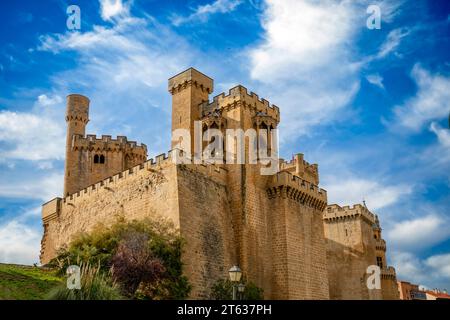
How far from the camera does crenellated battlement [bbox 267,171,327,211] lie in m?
37.4

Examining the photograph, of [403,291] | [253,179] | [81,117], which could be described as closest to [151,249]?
[253,179]

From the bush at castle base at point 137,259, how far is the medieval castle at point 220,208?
1621 millimetres

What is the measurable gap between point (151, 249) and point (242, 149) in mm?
11240

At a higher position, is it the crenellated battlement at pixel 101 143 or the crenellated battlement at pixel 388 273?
the crenellated battlement at pixel 101 143

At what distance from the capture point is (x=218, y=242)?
33.6 meters

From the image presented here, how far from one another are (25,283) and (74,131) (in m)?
29.2

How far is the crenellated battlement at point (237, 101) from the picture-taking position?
125 feet

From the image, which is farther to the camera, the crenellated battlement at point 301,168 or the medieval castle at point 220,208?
the crenellated battlement at point 301,168

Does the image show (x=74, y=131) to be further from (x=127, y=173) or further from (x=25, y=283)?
(x=25, y=283)

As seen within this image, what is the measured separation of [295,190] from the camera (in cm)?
3853

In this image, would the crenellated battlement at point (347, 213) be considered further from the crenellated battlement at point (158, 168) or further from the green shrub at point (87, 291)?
the green shrub at point (87, 291)

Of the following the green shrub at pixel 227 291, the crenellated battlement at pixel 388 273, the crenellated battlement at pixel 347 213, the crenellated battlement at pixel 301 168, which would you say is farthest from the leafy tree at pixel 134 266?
the crenellated battlement at pixel 388 273

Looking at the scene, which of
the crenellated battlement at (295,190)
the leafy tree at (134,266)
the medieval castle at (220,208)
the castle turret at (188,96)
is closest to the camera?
the leafy tree at (134,266)
